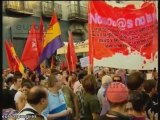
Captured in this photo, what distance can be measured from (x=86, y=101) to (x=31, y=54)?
151 inches

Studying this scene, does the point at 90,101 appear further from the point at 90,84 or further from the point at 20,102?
the point at 20,102

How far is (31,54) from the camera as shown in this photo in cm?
910

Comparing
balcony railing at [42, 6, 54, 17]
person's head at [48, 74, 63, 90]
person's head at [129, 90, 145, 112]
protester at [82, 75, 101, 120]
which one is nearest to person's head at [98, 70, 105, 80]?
protester at [82, 75, 101, 120]

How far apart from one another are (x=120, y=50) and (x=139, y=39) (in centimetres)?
35

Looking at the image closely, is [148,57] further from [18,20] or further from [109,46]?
[18,20]

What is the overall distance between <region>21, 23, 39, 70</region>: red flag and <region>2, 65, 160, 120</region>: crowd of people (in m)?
2.00

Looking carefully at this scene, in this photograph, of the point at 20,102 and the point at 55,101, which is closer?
the point at 20,102

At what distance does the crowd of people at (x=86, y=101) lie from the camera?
3793 millimetres

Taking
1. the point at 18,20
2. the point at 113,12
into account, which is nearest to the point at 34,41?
the point at 113,12

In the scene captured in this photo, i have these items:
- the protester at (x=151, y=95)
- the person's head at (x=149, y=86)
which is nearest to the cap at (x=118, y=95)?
the protester at (x=151, y=95)

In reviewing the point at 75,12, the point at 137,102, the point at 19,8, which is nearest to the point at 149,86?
the point at 137,102

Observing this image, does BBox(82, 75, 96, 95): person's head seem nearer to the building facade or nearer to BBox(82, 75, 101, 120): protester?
BBox(82, 75, 101, 120): protester

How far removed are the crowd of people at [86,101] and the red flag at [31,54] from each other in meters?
2.00

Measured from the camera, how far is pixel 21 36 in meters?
15.1
